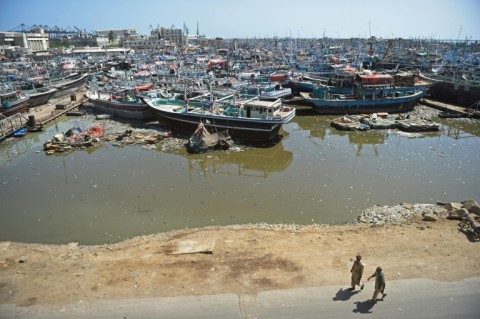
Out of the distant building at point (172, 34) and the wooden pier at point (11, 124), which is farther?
the distant building at point (172, 34)

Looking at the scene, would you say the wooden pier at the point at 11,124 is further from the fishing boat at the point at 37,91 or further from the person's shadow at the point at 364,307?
the person's shadow at the point at 364,307

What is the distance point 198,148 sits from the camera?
21.6m

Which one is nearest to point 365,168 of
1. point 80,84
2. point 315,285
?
point 315,285

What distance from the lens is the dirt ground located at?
9109mm

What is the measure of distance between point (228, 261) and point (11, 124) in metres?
23.5

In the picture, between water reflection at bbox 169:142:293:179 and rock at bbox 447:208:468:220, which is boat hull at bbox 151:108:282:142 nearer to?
water reflection at bbox 169:142:293:179

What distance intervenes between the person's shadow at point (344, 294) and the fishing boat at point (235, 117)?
1461cm

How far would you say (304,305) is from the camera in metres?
8.20

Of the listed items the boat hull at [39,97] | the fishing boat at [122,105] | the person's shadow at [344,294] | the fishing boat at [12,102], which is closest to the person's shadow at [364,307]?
the person's shadow at [344,294]

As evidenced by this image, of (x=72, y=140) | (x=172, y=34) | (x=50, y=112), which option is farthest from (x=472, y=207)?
(x=172, y=34)

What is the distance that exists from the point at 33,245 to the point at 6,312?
4.29 metres

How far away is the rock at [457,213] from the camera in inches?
491

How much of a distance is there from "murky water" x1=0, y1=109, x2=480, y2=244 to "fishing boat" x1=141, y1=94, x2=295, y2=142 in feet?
4.91

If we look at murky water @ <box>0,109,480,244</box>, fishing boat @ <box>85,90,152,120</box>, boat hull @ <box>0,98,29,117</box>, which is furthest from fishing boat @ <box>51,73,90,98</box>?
murky water @ <box>0,109,480,244</box>
